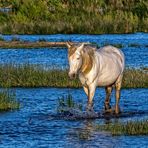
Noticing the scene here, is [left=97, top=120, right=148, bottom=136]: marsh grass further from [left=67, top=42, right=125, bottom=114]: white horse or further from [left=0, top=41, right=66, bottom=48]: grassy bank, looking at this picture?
[left=0, top=41, right=66, bottom=48]: grassy bank

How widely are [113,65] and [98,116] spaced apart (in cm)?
118

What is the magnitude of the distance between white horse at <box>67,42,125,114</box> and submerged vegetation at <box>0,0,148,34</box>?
29150 mm

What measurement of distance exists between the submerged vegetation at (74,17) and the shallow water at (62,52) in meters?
1.51

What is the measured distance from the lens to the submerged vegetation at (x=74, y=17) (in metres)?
47.8

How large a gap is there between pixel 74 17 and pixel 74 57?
34216 millimetres

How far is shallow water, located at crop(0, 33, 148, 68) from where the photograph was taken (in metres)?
31.0

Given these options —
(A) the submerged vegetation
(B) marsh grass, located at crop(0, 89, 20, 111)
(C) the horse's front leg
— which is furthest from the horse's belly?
(A) the submerged vegetation

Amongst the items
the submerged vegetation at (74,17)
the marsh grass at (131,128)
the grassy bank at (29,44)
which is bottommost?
the submerged vegetation at (74,17)

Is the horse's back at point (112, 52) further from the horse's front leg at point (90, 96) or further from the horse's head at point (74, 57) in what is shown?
the horse's head at point (74, 57)

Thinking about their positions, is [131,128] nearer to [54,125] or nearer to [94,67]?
[54,125]

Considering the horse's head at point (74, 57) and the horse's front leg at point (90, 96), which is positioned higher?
the horse's head at point (74, 57)

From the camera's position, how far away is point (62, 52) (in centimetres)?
3681

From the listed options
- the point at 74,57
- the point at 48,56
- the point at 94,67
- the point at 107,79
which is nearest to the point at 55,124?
the point at 74,57

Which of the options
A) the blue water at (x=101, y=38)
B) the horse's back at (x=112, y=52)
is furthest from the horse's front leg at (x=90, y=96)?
the blue water at (x=101, y=38)
